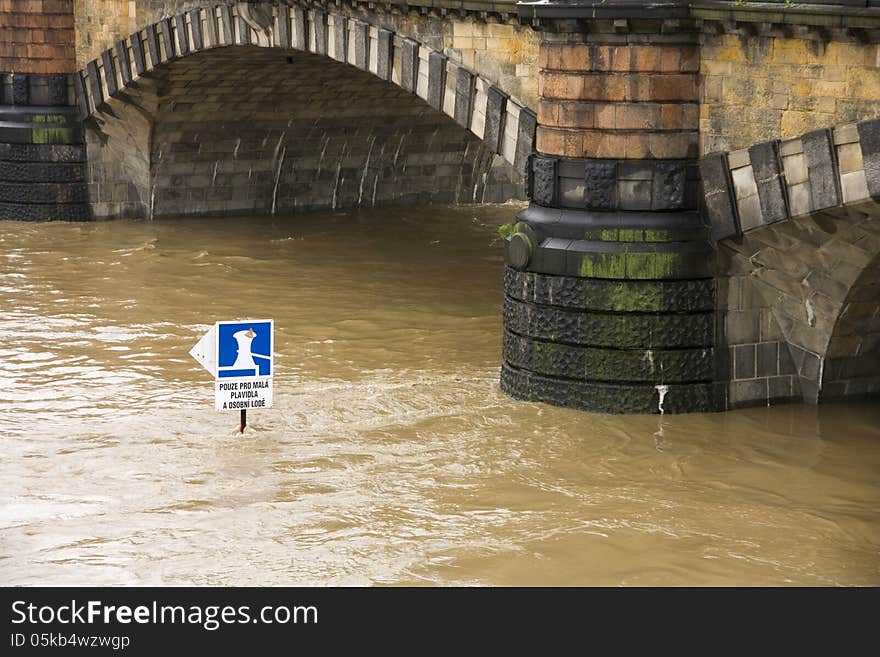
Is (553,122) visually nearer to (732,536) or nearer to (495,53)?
(495,53)

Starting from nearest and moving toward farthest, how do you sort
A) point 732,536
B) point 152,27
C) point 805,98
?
point 732,536 < point 805,98 < point 152,27

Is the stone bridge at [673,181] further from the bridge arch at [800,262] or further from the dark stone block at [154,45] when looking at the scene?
the dark stone block at [154,45]

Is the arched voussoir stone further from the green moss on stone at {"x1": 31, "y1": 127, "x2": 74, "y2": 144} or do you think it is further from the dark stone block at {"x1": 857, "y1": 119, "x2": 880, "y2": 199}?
the dark stone block at {"x1": 857, "y1": 119, "x2": 880, "y2": 199}

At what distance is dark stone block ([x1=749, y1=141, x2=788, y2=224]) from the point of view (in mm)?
16719

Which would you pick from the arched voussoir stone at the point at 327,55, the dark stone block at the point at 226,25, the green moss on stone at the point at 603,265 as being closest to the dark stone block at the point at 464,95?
the arched voussoir stone at the point at 327,55

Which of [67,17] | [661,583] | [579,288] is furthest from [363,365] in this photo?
[67,17]

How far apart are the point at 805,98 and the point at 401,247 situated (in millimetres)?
14253

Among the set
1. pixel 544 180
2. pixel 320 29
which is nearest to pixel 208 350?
pixel 544 180

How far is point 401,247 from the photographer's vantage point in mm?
29984

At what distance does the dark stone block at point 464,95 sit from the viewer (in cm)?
2062

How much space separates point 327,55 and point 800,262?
358 inches

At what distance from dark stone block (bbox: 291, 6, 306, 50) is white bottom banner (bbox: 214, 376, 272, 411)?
893 centimetres

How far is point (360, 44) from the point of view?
22.8 meters

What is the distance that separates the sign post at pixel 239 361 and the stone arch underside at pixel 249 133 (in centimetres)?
1047
